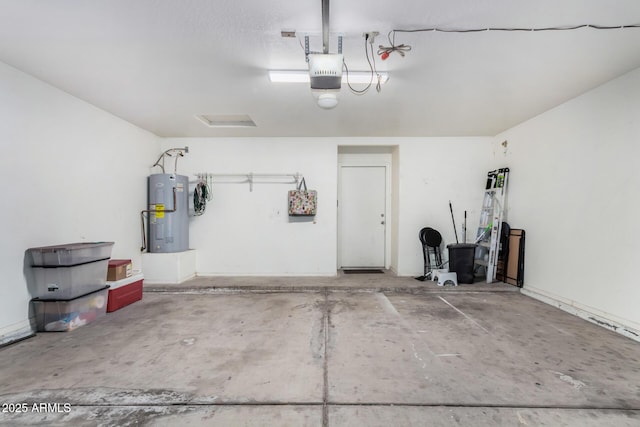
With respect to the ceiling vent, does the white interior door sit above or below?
below

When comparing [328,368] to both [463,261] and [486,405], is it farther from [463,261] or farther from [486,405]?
[463,261]

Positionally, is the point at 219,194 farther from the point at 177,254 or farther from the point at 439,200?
the point at 439,200

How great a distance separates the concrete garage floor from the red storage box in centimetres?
17

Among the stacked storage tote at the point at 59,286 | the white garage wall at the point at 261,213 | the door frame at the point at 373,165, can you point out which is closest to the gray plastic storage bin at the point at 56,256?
the stacked storage tote at the point at 59,286

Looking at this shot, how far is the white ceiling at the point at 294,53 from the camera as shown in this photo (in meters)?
1.96

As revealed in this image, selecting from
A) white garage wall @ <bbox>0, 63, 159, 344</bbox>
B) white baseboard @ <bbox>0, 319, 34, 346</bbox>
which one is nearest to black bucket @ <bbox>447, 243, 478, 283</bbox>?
white garage wall @ <bbox>0, 63, 159, 344</bbox>

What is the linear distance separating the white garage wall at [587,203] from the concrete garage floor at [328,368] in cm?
39

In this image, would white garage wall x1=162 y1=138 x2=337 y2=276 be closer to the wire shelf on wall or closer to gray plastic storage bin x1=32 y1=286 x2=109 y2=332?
the wire shelf on wall

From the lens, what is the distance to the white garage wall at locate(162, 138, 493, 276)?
5137mm

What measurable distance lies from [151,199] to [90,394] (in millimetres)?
3442

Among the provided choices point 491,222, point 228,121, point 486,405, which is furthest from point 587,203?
point 228,121

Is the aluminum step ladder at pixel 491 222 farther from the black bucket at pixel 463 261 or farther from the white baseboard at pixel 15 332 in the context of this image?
the white baseboard at pixel 15 332

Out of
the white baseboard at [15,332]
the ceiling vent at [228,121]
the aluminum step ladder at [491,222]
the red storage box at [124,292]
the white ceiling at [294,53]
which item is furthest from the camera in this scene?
the ceiling vent at [228,121]

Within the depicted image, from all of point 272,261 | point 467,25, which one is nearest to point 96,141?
point 272,261
